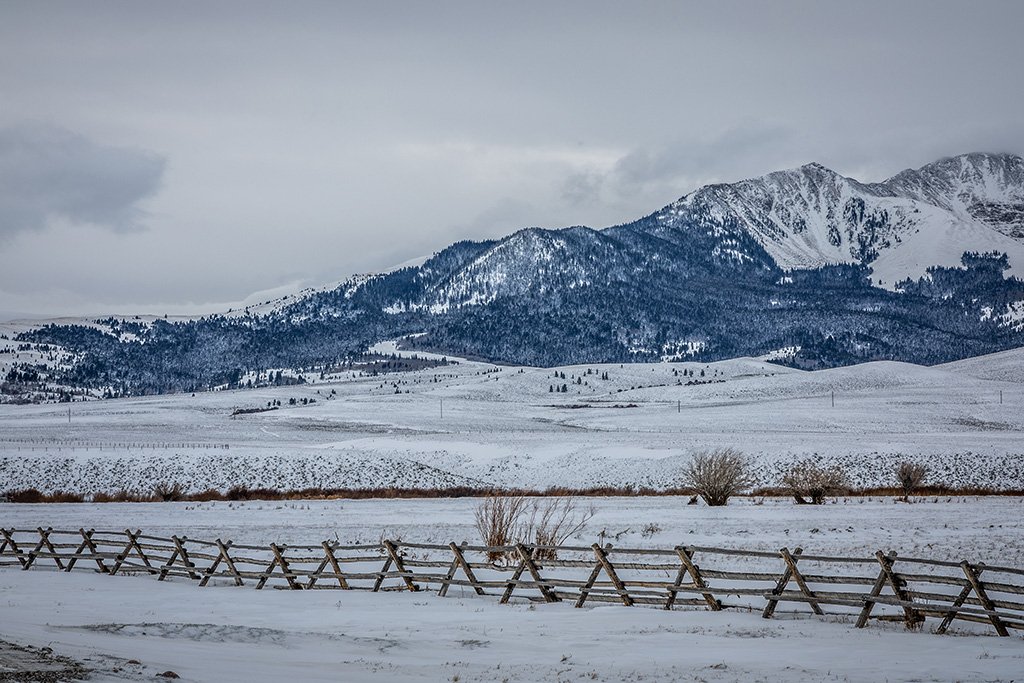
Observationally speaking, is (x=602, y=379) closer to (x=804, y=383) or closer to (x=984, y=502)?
(x=804, y=383)

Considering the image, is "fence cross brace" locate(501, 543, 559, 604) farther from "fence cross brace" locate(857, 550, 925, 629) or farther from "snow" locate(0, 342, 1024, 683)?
"fence cross brace" locate(857, 550, 925, 629)

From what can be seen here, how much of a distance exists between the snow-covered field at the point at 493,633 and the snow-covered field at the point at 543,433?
2881 centimetres

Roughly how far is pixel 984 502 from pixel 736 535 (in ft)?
45.5

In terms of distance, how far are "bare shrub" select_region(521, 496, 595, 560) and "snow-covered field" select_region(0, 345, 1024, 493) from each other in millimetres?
20866

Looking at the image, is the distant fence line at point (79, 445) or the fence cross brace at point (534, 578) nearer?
the fence cross brace at point (534, 578)

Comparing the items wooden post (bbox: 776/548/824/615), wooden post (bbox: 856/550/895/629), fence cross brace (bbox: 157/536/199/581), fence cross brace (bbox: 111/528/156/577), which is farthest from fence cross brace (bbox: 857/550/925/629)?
fence cross brace (bbox: 111/528/156/577)

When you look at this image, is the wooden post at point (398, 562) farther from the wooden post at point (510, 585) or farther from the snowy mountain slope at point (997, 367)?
the snowy mountain slope at point (997, 367)

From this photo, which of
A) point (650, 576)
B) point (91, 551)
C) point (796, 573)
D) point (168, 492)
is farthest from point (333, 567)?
point (168, 492)

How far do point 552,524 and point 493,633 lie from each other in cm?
1449

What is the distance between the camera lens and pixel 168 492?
47.4 m

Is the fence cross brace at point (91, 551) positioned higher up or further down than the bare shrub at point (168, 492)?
higher up

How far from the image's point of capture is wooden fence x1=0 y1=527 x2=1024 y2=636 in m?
15.3

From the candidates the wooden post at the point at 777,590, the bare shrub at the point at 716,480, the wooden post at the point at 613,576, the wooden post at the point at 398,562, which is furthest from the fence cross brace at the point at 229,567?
the bare shrub at the point at 716,480

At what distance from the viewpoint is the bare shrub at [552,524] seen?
22141 millimetres
